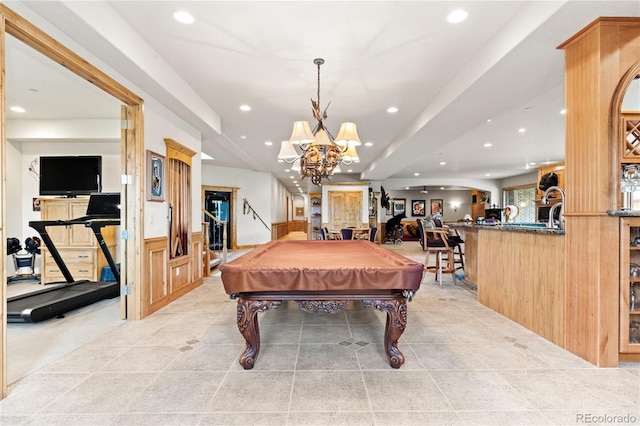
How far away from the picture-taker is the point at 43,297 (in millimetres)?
3633

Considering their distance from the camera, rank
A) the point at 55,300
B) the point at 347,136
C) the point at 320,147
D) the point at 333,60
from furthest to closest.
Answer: the point at 320,147, the point at 347,136, the point at 55,300, the point at 333,60

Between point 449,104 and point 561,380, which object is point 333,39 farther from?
point 561,380

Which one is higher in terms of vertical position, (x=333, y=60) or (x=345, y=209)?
(x=333, y=60)

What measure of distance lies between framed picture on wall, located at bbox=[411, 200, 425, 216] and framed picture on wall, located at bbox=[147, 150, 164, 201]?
14.2m

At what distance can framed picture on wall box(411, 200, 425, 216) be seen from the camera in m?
16.2

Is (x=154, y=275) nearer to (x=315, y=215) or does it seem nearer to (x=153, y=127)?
(x=153, y=127)

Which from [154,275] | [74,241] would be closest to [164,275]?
[154,275]

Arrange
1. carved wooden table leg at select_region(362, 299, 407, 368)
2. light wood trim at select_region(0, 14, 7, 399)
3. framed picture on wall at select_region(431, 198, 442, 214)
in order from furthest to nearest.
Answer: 1. framed picture on wall at select_region(431, 198, 442, 214)
2. carved wooden table leg at select_region(362, 299, 407, 368)
3. light wood trim at select_region(0, 14, 7, 399)

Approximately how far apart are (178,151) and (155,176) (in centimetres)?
77

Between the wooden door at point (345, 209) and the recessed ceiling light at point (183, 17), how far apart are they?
883cm

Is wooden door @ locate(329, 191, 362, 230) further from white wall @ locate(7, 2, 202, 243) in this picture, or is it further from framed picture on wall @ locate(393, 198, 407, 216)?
white wall @ locate(7, 2, 202, 243)

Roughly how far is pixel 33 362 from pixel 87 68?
99.2 inches

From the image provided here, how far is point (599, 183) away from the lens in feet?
7.49

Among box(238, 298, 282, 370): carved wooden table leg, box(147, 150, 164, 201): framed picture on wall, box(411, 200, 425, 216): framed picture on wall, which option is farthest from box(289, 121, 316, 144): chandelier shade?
box(411, 200, 425, 216): framed picture on wall
